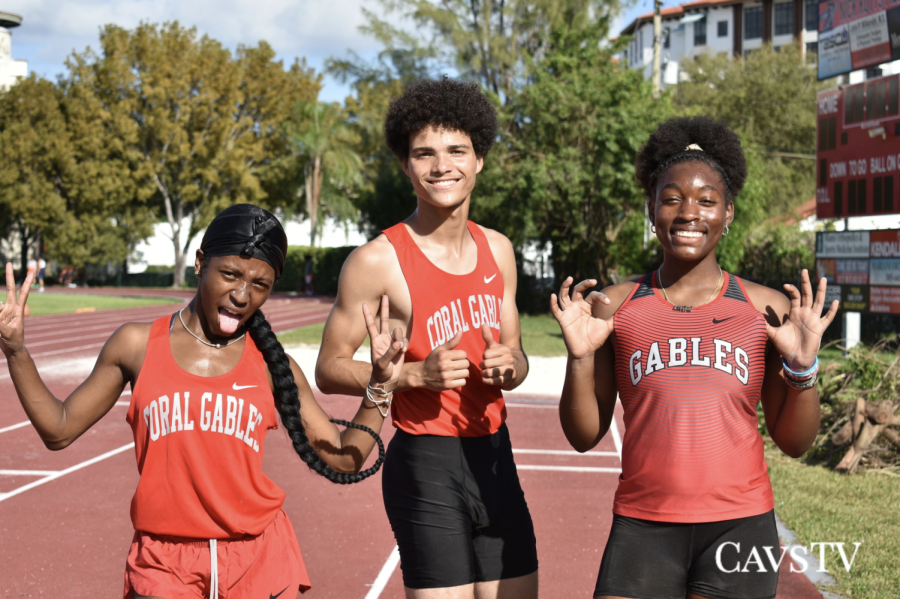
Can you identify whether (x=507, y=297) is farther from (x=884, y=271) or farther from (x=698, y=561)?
(x=884, y=271)

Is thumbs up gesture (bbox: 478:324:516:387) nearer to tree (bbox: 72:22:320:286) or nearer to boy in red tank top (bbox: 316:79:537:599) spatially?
boy in red tank top (bbox: 316:79:537:599)

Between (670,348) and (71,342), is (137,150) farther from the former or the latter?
(670,348)

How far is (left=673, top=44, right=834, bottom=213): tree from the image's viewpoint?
40.8 m

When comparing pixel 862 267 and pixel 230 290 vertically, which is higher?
pixel 862 267

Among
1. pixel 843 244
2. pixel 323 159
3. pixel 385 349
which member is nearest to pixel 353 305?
pixel 385 349

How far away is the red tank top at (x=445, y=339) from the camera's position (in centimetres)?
293

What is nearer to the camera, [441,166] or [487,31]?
[441,166]

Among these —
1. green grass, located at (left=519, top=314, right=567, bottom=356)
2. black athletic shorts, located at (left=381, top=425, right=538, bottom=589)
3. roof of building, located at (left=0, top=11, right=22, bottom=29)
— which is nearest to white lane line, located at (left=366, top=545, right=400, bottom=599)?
black athletic shorts, located at (left=381, top=425, right=538, bottom=589)

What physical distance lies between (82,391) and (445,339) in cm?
121

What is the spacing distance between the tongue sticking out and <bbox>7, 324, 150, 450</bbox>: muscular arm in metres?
0.24

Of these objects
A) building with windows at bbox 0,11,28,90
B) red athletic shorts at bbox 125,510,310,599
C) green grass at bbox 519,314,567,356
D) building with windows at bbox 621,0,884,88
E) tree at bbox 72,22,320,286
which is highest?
building with windows at bbox 621,0,884,88

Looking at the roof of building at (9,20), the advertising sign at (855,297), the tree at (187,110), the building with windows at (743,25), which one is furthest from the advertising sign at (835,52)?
the building with windows at (743,25)

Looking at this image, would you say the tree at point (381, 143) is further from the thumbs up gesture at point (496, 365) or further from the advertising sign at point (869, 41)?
the thumbs up gesture at point (496, 365)

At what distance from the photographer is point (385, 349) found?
2729mm
